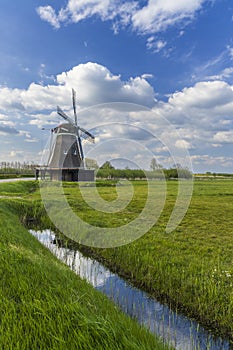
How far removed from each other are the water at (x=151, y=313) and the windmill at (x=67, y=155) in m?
27.2

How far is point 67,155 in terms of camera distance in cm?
3406

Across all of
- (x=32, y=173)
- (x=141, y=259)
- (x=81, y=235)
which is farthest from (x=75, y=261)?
(x=32, y=173)

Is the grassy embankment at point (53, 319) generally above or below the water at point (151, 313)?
above

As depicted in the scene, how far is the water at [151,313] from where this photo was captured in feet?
13.6

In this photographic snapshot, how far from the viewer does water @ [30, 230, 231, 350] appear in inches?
163

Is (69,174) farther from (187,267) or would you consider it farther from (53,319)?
(53,319)

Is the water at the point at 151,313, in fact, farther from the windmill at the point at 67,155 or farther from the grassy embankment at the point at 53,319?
the windmill at the point at 67,155

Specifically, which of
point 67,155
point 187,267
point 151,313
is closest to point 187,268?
point 187,267

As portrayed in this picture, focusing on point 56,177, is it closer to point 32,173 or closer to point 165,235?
point 165,235

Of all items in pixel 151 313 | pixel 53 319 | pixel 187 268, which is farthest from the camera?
pixel 187 268

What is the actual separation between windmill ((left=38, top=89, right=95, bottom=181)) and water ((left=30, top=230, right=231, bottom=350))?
89.1ft

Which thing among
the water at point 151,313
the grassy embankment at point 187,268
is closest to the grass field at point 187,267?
the grassy embankment at point 187,268

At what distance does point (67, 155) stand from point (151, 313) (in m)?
30.5

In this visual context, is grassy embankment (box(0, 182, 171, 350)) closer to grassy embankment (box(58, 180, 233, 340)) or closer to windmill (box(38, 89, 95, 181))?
grassy embankment (box(58, 180, 233, 340))
